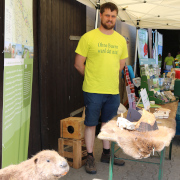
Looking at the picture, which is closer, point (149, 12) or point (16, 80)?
point (16, 80)

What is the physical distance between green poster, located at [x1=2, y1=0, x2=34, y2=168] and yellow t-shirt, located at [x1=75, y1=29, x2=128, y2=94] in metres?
0.74

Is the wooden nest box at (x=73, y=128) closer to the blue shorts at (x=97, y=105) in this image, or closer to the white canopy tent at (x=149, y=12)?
the blue shorts at (x=97, y=105)

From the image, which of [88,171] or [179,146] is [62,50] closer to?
[88,171]

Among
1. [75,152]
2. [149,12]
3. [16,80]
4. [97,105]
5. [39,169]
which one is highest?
[149,12]

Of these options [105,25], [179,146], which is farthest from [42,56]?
[179,146]

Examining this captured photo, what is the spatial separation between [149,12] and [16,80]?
4020 mm

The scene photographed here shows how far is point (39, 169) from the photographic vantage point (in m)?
1.56

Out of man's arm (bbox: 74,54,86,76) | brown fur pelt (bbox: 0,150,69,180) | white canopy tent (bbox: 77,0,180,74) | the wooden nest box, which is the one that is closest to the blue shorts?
the wooden nest box

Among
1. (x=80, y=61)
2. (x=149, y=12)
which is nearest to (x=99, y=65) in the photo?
(x=80, y=61)

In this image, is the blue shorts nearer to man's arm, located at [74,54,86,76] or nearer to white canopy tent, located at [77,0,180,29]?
man's arm, located at [74,54,86,76]

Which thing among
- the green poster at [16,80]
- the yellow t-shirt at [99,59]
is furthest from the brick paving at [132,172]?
the yellow t-shirt at [99,59]

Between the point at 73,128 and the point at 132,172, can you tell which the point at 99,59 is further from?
the point at 132,172

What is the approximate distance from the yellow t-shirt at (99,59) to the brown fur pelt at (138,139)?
34.9 inches

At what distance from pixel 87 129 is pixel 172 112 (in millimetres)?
1093
